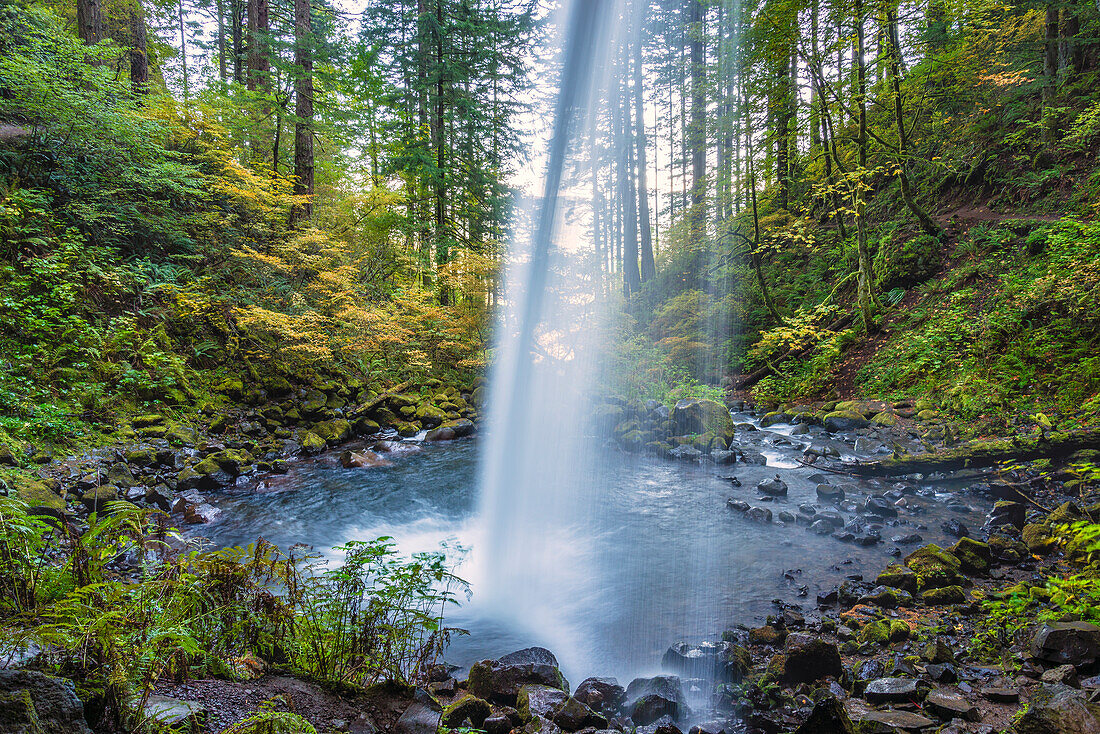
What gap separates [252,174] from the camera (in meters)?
10.5

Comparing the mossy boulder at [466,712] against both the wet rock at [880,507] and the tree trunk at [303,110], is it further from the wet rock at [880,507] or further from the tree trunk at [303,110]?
the tree trunk at [303,110]

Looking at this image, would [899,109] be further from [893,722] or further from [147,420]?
[147,420]

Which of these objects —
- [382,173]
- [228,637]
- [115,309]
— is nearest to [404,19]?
[382,173]

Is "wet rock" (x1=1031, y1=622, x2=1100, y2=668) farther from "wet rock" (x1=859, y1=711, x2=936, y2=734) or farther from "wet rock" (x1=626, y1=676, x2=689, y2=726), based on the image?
"wet rock" (x1=626, y1=676, x2=689, y2=726)

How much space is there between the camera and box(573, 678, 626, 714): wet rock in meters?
3.21

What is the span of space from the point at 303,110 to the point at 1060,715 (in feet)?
53.7

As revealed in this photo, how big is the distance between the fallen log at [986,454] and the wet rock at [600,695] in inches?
235

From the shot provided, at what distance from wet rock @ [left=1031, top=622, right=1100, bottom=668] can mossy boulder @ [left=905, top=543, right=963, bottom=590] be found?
1.24 meters

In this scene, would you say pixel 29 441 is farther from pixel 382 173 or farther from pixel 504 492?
pixel 382 173

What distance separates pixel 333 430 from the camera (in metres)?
10.4

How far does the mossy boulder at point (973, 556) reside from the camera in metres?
4.20

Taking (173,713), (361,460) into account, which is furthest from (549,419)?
(173,713)

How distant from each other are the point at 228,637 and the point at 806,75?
50.3 ft

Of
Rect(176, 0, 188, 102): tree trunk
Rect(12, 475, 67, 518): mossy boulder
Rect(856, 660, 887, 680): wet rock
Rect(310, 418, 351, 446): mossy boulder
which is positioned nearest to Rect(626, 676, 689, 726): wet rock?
Rect(856, 660, 887, 680): wet rock
